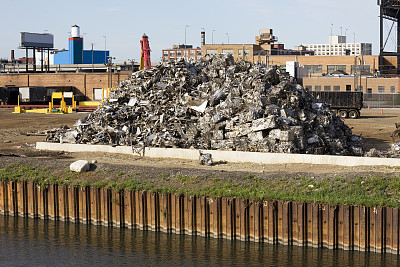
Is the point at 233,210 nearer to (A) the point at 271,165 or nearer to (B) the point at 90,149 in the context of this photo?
(A) the point at 271,165

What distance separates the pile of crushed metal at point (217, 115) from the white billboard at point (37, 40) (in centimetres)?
8673

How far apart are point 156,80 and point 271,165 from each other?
34.5 ft

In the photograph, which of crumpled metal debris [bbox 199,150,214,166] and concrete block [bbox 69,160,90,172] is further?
crumpled metal debris [bbox 199,150,214,166]

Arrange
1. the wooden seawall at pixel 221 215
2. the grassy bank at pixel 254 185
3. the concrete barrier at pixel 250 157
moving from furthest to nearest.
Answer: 1. the concrete barrier at pixel 250 157
2. the grassy bank at pixel 254 185
3. the wooden seawall at pixel 221 215

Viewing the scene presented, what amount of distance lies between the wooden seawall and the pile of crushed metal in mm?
6937

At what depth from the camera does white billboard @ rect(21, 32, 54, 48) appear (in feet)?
370

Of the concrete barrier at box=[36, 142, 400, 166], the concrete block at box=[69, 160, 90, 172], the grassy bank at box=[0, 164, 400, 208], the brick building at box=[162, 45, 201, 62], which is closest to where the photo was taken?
the grassy bank at box=[0, 164, 400, 208]

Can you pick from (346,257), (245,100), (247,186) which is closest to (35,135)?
(245,100)

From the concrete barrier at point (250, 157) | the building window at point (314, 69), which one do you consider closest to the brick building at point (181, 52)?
the building window at point (314, 69)

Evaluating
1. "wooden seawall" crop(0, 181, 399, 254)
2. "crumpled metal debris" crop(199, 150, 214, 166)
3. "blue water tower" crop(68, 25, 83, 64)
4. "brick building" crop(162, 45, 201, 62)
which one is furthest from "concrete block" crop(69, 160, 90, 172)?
"brick building" crop(162, 45, 201, 62)

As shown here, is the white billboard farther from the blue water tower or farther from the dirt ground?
the dirt ground

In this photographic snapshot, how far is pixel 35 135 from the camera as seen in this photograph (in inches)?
1473

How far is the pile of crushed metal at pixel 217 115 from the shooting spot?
87.2 feet

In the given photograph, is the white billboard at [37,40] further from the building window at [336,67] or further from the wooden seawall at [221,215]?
the wooden seawall at [221,215]
